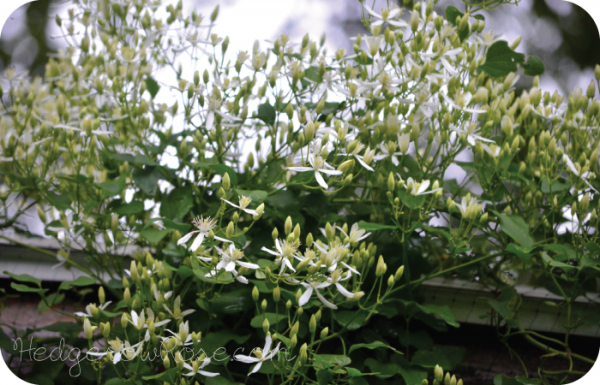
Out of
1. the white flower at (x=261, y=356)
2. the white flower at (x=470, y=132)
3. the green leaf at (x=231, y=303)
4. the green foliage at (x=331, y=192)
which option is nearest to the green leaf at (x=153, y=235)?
the green foliage at (x=331, y=192)

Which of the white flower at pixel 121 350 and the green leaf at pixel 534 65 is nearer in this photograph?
the white flower at pixel 121 350

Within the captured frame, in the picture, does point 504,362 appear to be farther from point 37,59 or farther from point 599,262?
point 37,59

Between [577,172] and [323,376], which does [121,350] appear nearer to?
[323,376]

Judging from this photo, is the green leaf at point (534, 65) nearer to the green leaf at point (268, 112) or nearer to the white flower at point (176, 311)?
the green leaf at point (268, 112)

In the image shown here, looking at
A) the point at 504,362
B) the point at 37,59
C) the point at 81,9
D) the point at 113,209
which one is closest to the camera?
the point at 113,209

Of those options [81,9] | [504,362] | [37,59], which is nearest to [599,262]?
[504,362]

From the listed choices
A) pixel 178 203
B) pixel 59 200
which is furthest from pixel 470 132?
pixel 59 200
